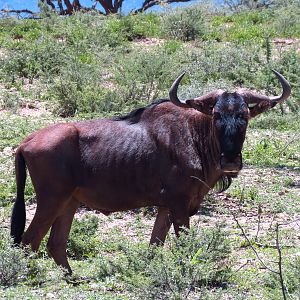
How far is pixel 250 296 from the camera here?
6.20 m

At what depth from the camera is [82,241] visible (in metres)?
8.16

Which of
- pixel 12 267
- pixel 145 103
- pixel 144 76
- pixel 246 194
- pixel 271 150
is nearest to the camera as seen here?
pixel 12 267

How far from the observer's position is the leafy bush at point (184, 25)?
19.7m

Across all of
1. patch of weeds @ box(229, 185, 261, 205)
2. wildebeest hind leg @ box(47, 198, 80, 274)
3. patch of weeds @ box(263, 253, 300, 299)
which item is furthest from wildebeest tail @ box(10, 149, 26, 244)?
patch of weeds @ box(229, 185, 261, 205)

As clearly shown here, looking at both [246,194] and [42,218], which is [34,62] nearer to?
[246,194]

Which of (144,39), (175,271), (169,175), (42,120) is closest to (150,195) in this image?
(169,175)

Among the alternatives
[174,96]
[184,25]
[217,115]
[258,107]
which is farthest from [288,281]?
[184,25]

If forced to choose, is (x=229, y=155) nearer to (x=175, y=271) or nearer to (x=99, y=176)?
(x=99, y=176)

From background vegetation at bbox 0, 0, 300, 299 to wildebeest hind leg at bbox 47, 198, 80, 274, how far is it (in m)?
0.21

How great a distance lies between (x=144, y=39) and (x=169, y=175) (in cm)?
1239

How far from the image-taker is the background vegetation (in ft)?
20.5

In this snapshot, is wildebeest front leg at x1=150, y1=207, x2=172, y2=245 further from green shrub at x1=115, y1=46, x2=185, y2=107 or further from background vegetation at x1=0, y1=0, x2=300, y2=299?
green shrub at x1=115, y1=46, x2=185, y2=107

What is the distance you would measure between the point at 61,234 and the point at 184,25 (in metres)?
12.7

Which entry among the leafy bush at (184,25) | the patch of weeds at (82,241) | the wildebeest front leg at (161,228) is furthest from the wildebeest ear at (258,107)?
the leafy bush at (184,25)
